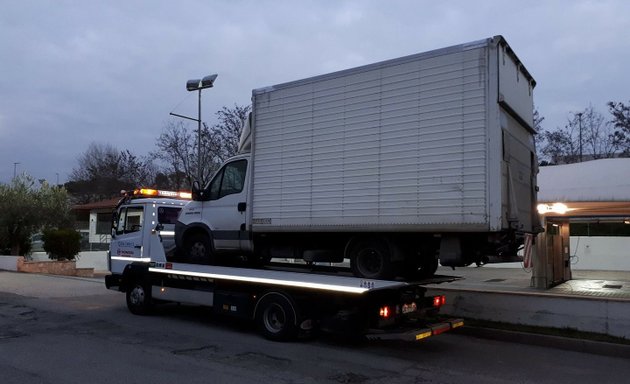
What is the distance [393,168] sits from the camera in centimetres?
771

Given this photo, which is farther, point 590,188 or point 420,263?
point 590,188

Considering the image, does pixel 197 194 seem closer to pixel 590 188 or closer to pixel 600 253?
pixel 590 188

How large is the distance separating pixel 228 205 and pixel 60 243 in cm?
1762

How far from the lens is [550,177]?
1390cm

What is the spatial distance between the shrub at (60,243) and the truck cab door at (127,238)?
13666 mm

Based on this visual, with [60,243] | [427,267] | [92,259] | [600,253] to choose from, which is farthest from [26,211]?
[600,253]

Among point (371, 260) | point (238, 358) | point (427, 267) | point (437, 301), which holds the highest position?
point (371, 260)

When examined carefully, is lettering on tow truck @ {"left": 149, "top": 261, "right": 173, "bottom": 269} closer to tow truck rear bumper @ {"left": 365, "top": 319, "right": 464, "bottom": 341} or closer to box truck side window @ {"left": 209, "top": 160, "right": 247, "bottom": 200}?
box truck side window @ {"left": 209, "top": 160, "right": 247, "bottom": 200}

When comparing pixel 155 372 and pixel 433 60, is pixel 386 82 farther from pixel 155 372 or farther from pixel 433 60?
pixel 155 372

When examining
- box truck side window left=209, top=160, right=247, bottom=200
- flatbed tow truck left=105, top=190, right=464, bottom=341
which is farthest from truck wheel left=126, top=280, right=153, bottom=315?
box truck side window left=209, top=160, right=247, bottom=200

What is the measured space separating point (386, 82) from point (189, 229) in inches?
187

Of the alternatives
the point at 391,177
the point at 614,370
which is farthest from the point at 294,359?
the point at 614,370

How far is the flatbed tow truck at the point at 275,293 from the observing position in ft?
25.7

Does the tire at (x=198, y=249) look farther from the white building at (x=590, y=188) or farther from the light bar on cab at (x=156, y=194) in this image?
the white building at (x=590, y=188)
